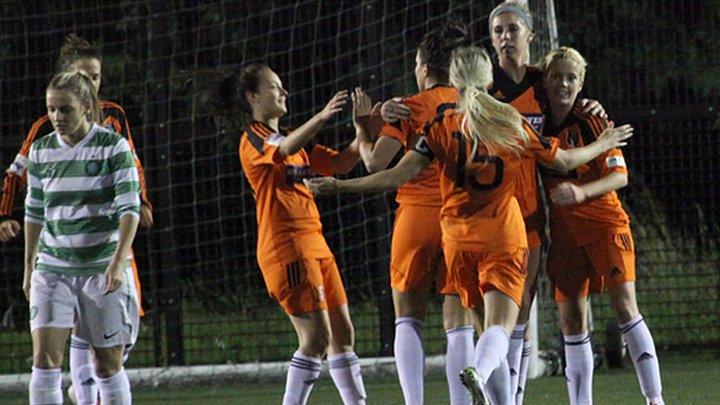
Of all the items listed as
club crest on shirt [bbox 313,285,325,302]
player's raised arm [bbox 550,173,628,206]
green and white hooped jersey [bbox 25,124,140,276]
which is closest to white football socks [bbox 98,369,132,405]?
green and white hooped jersey [bbox 25,124,140,276]

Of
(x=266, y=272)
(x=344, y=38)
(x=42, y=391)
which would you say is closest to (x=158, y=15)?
(x=344, y=38)

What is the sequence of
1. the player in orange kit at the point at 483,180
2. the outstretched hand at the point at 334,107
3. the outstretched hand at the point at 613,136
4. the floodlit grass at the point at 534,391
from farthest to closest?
the floodlit grass at the point at 534,391 → the outstretched hand at the point at 613,136 → the outstretched hand at the point at 334,107 → the player in orange kit at the point at 483,180

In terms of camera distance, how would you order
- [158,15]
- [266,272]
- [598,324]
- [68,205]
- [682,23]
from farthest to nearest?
[682,23], [598,324], [158,15], [266,272], [68,205]

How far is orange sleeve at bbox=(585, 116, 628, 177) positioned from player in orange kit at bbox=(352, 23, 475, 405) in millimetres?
726

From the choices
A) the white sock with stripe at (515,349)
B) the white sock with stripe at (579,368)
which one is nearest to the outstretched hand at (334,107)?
the white sock with stripe at (515,349)

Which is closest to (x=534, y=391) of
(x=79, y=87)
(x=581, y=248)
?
(x=581, y=248)

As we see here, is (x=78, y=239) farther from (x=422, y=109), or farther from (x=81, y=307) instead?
(x=422, y=109)

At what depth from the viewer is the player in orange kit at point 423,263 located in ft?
23.4

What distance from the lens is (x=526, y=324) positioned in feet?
24.8

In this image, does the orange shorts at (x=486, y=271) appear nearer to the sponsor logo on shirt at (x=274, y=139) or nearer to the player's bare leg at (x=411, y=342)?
the player's bare leg at (x=411, y=342)

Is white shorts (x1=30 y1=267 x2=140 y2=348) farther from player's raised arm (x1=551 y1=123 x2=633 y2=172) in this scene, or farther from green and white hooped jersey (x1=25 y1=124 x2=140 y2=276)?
player's raised arm (x1=551 y1=123 x2=633 y2=172)

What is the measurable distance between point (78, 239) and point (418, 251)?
150 centimetres

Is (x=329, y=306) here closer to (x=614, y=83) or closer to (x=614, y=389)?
(x=614, y=389)

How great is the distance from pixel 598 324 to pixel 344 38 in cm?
291
